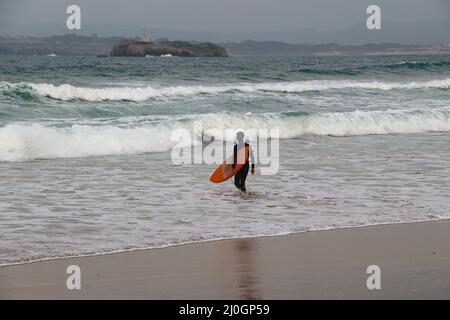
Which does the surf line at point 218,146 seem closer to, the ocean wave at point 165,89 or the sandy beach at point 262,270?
the sandy beach at point 262,270

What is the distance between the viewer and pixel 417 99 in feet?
109

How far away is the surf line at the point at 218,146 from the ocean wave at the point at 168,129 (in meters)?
0.13

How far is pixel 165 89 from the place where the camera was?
31.5 meters

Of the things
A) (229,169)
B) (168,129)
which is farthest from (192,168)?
(168,129)

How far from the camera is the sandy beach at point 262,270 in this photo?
6.70 meters

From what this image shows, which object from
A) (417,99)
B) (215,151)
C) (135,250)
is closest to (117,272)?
(135,250)

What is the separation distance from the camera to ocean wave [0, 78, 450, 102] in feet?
89.0

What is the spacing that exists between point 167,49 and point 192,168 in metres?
109

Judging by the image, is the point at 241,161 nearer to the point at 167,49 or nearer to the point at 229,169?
the point at 229,169

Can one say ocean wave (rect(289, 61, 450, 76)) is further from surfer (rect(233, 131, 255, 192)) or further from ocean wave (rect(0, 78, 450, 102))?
surfer (rect(233, 131, 255, 192))

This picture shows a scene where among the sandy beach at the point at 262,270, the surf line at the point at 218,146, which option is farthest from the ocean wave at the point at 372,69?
the sandy beach at the point at 262,270

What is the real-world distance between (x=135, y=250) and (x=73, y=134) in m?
10.3

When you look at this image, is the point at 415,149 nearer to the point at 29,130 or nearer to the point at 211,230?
the point at 29,130

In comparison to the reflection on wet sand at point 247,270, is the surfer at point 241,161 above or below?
above
